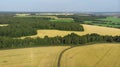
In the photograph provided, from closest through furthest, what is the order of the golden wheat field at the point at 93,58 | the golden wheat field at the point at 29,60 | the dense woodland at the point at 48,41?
the golden wheat field at the point at 29,60 < the golden wheat field at the point at 93,58 < the dense woodland at the point at 48,41

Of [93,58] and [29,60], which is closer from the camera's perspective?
[29,60]

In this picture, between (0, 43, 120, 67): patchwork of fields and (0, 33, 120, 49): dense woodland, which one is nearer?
(0, 43, 120, 67): patchwork of fields

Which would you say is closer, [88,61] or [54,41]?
[88,61]

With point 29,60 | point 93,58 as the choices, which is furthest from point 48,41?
point 29,60

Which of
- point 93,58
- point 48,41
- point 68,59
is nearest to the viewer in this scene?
point 68,59

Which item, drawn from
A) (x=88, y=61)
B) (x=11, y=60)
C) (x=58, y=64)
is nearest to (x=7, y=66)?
(x=11, y=60)

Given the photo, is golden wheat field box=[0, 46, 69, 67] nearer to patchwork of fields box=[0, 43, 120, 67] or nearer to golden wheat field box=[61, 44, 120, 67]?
patchwork of fields box=[0, 43, 120, 67]

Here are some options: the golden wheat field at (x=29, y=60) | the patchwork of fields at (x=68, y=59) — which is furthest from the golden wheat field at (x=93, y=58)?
the golden wheat field at (x=29, y=60)

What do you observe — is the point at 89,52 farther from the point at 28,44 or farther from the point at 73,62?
the point at 28,44

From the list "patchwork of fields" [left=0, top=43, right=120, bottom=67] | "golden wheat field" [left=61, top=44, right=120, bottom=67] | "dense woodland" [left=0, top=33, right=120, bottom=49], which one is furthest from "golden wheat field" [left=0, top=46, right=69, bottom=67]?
"dense woodland" [left=0, top=33, right=120, bottom=49]

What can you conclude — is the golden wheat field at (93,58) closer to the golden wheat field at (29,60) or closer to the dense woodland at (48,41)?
the golden wheat field at (29,60)

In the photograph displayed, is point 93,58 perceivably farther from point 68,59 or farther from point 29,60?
point 29,60
